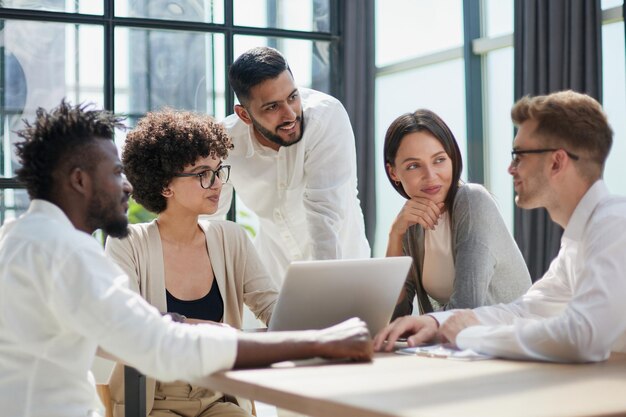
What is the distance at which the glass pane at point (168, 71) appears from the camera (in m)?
5.74

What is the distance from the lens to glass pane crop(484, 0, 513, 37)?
5.82 meters

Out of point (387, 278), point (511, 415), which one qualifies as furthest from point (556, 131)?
point (511, 415)

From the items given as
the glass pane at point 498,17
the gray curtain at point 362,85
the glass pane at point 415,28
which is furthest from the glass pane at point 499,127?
the gray curtain at point 362,85

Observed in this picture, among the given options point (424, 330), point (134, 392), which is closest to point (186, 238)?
point (134, 392)

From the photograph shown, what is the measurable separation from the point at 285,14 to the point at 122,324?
471 cm

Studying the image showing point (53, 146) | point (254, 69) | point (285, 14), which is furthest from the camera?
point (285, 14)

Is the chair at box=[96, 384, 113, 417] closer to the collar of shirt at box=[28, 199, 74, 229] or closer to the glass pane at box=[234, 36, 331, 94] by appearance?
the collar of shirt at box=[28, 199, 74, 229]

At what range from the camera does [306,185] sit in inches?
146

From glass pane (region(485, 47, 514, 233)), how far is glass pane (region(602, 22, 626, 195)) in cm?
80

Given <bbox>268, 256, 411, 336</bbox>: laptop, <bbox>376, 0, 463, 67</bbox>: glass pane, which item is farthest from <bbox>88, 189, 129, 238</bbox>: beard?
<bbox>376, 0, 463, 67</bbox>: glass pane

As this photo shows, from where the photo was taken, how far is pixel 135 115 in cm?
575

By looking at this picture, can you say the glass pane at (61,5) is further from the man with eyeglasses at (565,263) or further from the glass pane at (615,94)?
the man with eyeglasses at (565,263)

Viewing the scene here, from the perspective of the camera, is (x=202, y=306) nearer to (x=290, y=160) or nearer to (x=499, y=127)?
(x=290, y=160)

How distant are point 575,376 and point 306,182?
6.97 feet
